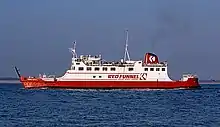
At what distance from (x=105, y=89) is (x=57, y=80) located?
8.58 meters

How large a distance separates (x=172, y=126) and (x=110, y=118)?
7.02m

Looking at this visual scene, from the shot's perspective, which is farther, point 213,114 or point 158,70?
point 158,70

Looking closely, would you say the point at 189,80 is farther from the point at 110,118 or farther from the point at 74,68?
the point at 110,118

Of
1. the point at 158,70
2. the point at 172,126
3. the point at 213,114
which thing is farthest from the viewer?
the point at 158,70

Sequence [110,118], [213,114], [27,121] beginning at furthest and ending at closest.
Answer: [213,114] → [110,118] → [27,121]

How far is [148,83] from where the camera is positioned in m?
96.1

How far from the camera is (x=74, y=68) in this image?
9569 centimetres

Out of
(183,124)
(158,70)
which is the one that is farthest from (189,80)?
(183,124)

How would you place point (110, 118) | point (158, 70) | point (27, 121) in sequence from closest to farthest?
point (27, 121) → point (110, 118) → point (158, 70)

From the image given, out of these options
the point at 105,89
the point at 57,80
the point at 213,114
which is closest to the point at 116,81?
the point at 105,89

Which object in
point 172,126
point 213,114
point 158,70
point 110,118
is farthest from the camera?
point 158,70

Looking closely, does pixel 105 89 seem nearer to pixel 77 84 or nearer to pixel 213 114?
pixel 77 84

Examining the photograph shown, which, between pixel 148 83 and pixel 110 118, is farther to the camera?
pixel 148 83

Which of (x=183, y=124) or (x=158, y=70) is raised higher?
(x=158, y=70)
